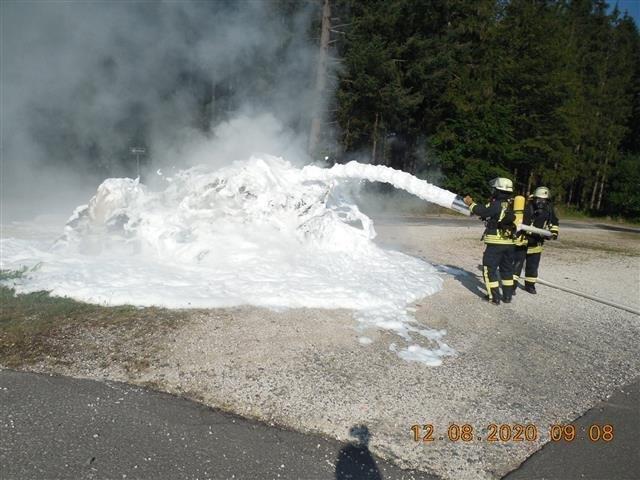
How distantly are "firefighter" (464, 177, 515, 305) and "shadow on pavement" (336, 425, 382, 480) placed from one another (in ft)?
13.4

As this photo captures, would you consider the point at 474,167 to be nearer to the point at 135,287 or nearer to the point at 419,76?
the point at 419,76

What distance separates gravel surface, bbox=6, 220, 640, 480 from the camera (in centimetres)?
324

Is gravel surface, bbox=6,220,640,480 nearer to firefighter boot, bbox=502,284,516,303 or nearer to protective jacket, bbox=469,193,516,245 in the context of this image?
firefighter boot, bbox=502,284,516,303

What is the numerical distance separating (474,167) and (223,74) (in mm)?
17252

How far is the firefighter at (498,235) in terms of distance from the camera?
21.0 ft

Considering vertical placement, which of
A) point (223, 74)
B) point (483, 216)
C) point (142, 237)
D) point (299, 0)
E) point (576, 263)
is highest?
point (299, 0)

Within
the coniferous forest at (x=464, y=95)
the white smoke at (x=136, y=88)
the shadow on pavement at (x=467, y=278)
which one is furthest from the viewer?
the coniferous forest at (x=464, y=95)

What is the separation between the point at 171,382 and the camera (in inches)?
143

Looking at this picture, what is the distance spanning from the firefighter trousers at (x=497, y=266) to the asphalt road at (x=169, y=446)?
10.2 feet

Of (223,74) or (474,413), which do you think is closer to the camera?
(474,413)

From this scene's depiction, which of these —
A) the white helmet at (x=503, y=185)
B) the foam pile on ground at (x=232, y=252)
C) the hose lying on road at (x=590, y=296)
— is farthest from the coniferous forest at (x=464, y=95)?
the white helmet at (x=503, y=185)

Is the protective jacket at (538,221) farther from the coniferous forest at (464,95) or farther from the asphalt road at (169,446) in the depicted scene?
the coniferous forest at (464,95)

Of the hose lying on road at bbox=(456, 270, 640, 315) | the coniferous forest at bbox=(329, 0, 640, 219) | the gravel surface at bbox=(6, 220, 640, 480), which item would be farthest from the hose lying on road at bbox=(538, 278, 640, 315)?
the coniferous forest at bbox=(329, 0, 640, 219)

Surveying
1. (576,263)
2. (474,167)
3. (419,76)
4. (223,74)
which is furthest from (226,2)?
(474,167)
